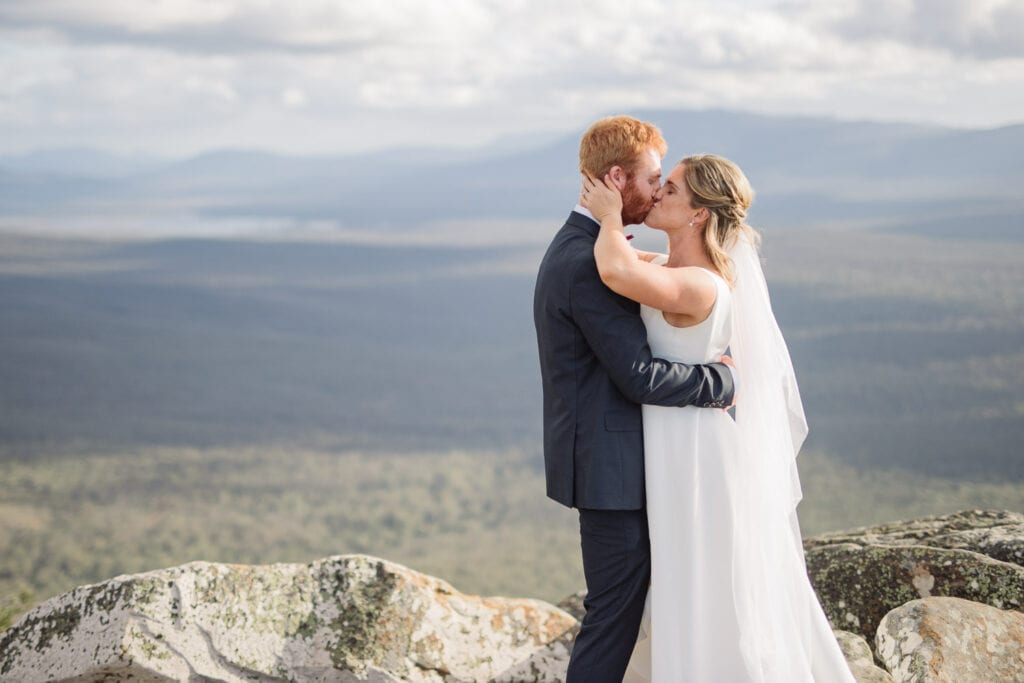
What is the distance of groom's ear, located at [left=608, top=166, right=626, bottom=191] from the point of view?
4199 mm

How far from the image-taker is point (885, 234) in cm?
17162

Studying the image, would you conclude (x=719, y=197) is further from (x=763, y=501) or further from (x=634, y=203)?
(x=763, y=501)

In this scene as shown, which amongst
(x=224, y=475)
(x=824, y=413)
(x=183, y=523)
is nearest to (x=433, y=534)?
(x=183, y=523)

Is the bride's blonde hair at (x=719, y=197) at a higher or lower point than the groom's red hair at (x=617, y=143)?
lower

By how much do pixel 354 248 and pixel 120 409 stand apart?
10540 cm

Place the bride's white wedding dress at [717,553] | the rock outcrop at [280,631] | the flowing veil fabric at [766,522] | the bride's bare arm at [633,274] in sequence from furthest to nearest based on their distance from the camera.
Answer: the rock outcrop at [280,631], the flowing veil fabric at [766,522], the bride's white wedding dress at [717,553], the bride's bare arm at [633,274]

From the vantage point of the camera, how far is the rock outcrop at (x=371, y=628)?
15.5 ft

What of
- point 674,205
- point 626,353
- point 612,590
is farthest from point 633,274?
point 612,590

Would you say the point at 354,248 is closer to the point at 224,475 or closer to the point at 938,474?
the point at 224,475

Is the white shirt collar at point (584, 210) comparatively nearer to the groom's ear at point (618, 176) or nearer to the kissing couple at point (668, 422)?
the kissing couple at point (668, 422)

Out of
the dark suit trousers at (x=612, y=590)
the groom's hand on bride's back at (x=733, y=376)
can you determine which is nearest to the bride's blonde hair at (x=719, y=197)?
the groom's hand on bride's back at (x=733, y=376)

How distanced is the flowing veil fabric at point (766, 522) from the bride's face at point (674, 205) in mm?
305

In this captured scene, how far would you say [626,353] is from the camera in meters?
4.04

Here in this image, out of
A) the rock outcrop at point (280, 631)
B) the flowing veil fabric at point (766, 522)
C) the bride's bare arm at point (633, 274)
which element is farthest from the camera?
the rock outcrop at point (280, 631)
